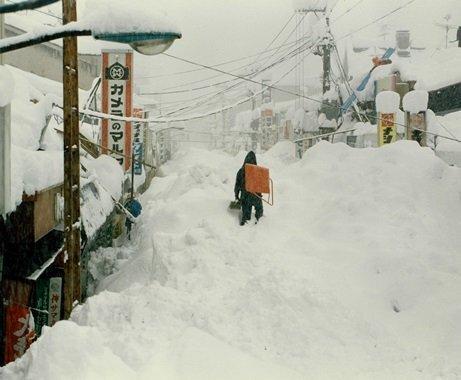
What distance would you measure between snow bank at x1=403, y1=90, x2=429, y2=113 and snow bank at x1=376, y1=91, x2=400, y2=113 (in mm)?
410

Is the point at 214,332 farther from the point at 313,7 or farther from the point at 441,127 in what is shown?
the point at 313,7

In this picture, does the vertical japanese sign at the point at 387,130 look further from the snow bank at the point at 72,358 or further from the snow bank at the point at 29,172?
the snow bank at the point at 72,358

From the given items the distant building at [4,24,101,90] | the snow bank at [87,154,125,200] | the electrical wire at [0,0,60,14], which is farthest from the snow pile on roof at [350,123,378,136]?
the electrical wire at [0,0,60,14]

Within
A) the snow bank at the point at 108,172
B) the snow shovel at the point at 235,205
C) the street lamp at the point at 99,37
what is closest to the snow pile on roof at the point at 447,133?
the snow shovel at the point at 235,205

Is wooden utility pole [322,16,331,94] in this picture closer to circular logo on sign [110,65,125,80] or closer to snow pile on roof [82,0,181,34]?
circular logo on sign [110,65,125,80]

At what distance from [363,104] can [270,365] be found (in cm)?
2633

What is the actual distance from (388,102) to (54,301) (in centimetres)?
1615

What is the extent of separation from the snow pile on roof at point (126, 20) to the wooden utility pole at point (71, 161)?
417cm

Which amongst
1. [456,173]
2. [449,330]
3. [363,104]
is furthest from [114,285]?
[363,104]

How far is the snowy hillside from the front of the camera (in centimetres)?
576

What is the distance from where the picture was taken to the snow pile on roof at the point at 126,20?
4.11 meters

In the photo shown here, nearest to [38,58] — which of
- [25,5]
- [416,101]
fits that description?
[416,101]

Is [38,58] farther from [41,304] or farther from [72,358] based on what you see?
[72,358]

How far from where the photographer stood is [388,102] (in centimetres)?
2094
